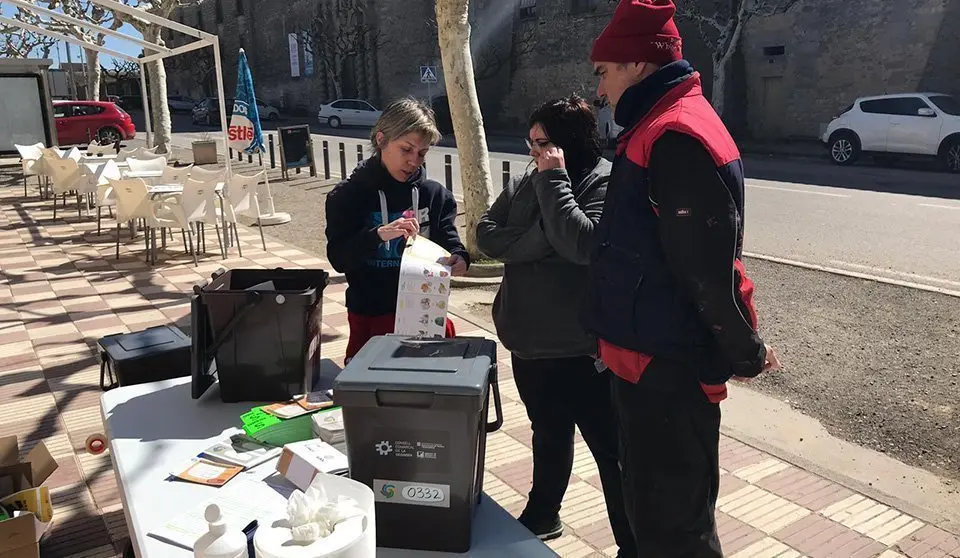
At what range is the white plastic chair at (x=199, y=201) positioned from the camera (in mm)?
7828

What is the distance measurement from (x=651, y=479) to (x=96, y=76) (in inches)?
997

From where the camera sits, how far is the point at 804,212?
1070 centimetres

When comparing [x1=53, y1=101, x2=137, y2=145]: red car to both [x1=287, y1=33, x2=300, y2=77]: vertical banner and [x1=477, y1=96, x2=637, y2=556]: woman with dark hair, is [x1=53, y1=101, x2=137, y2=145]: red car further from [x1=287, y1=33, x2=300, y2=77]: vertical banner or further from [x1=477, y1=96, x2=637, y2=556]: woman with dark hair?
[x1=477, y1=96, x2=637, y2=556]: woman with dark hair

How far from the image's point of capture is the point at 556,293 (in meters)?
2.49

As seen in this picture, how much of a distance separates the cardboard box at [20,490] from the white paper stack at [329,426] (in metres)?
1.00

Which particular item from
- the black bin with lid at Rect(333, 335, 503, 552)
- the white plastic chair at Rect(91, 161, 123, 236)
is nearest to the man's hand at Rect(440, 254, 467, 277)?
the black bin with lid at Rect(333, 335, 503, 552)

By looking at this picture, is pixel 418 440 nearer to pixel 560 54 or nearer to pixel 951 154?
pixel 951 154

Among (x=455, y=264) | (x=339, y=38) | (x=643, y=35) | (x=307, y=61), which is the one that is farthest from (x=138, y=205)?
(x=307, y=61)

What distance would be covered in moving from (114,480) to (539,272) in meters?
2.21

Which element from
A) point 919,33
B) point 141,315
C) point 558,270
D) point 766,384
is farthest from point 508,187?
point 919,33

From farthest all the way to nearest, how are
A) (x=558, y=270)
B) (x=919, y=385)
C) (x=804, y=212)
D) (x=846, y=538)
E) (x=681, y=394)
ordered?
(x=804, y=212) < (x=919, y=385) < (x=846, y=538) < (x=558, y=270) < (x=681, y=394)

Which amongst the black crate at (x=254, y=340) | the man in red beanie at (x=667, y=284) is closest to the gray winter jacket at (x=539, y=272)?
the man in red beanie at (x=667, y=284)

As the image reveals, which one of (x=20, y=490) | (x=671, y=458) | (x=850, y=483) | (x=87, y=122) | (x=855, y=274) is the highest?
(x=87, y=122)

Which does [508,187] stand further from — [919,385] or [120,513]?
[919,385]
